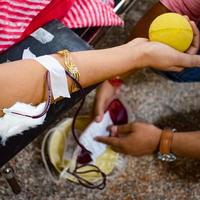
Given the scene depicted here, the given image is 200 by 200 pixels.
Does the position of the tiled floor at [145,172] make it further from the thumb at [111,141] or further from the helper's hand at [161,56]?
the helper's hand at [161,56]

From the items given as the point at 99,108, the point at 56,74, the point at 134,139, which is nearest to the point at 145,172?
the point at 134,139

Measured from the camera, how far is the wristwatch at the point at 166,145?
4.22 ft

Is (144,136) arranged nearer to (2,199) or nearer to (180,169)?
(180,169)

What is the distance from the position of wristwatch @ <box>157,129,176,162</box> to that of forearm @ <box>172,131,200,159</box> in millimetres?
15

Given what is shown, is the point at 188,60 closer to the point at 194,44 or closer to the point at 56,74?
the point at 194,44

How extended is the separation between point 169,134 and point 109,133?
9.2 inches

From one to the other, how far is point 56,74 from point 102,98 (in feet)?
1.77

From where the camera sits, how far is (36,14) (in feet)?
3.35

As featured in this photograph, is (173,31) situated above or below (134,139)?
above

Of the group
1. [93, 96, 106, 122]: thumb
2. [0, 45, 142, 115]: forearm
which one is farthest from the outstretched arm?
[93, 96, 106, 122]: thumb

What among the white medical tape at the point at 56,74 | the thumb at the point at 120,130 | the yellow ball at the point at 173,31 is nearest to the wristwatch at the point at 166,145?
the thumb at the point at 120,130

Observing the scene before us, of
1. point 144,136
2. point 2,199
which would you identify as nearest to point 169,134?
point 144,136

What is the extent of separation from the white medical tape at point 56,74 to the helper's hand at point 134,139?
1.57 ft

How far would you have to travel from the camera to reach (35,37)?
1.03 metres
